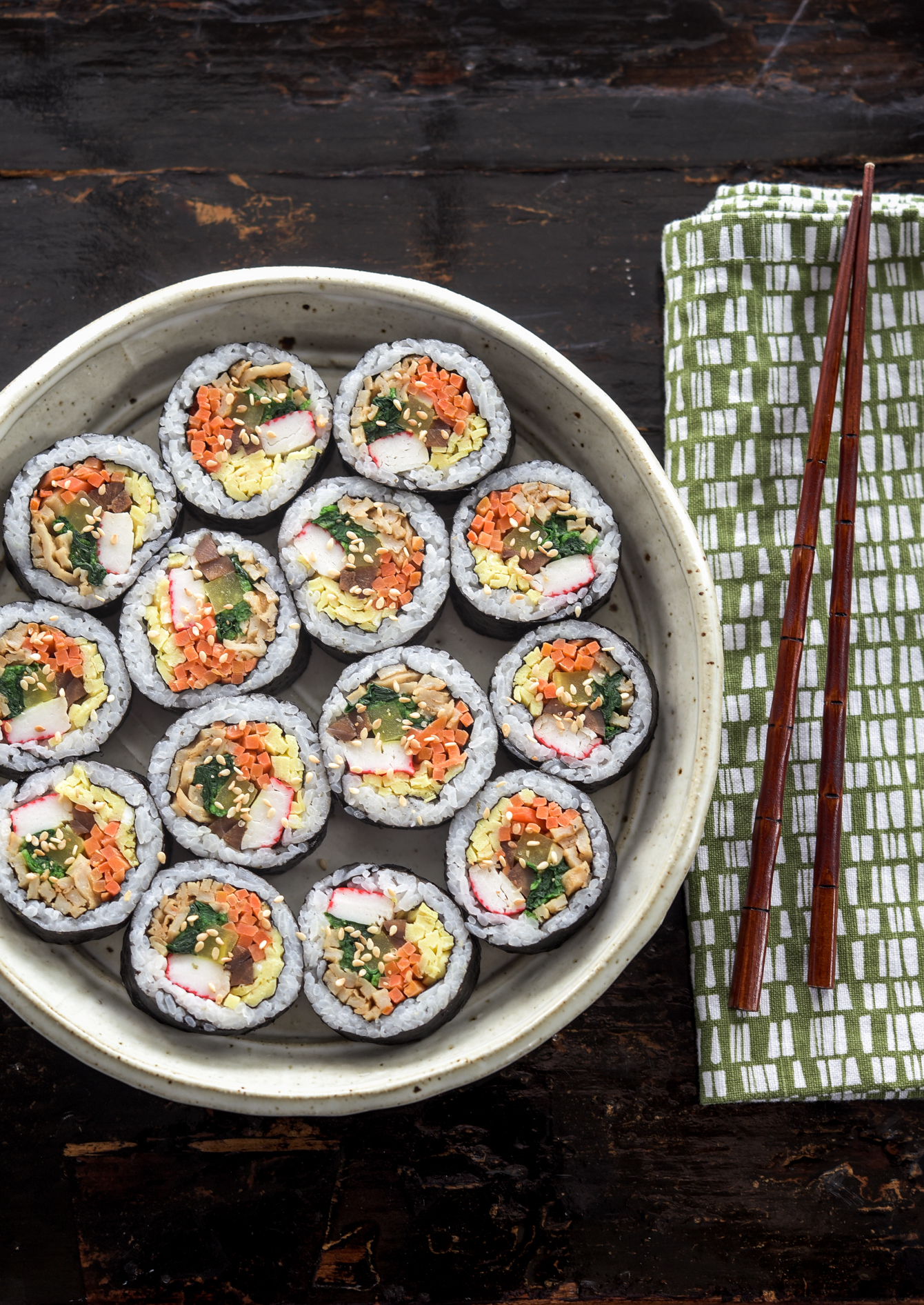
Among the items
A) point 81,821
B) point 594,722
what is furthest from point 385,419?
point 81,821

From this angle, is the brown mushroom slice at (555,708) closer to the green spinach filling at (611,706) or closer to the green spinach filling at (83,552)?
the green spinach filling at (611,706)

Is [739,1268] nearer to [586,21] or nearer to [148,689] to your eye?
[148,689]

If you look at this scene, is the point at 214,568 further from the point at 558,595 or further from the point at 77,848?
the point at 558,595

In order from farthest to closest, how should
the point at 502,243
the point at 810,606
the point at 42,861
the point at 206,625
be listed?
the point at 502,243 → the point at 810,606 → the point at 206,625 → the point at 42,861

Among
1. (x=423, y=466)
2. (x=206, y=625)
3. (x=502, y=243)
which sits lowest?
(x=206, y=625)

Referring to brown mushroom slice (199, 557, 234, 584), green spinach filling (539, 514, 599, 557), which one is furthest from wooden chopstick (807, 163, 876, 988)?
brown mushroom slice (199, 557, 234, 584)

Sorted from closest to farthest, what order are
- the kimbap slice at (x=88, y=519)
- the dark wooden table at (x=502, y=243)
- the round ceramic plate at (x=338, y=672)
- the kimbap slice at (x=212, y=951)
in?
the round ceramic plate at (x=338, y=672) → the kimbap slice at (x=212, y=951) → the kimbap slice at (x=88, y=519) → the dark wooden table at (x=502, y=243)

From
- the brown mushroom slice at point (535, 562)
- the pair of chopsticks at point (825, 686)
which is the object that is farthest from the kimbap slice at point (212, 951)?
the pair of chopsticks at point (825, 686)
